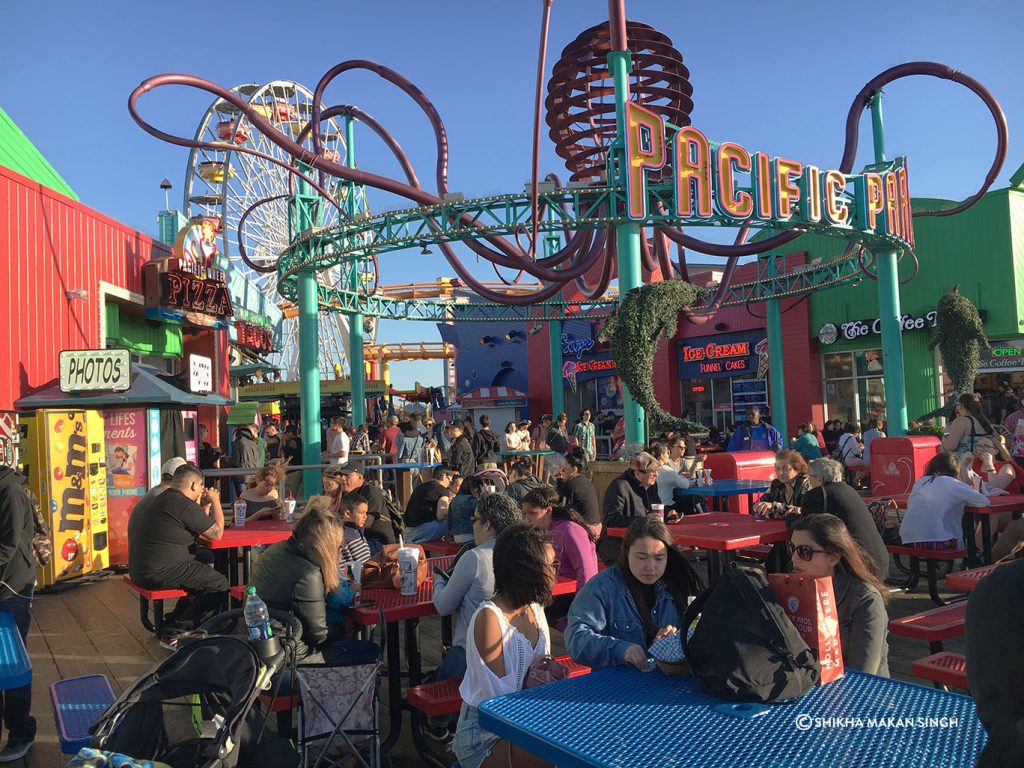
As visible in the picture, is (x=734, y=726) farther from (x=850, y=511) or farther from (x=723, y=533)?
(x=723, y=533)

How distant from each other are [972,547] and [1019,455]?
7.84 feet

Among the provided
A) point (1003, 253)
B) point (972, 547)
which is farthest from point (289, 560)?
point (1003, 253)

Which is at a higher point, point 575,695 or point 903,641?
point 575,695

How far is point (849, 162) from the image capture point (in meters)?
15.6

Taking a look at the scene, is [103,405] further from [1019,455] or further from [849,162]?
[849,162]

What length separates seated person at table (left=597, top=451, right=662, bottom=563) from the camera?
683cm

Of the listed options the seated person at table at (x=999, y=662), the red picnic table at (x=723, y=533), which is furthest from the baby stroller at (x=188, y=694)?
the red picnic table at (x=723, y=533)

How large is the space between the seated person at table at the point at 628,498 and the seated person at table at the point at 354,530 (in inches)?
81.8

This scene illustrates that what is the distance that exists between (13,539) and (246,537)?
2.14 m

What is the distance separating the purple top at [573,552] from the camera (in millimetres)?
5281

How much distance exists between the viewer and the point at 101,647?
646 centimetres

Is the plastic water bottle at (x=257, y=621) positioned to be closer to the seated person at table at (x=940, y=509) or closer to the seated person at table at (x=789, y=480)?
the seated person at table at (x=789, y=480)

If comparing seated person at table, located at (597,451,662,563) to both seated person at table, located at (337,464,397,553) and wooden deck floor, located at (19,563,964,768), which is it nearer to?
wooden deck floor, located at (19,563,964,768)

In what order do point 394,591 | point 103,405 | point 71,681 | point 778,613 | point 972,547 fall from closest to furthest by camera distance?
point 778,613 < point 71,681 < point 394,591 < point 972,547 < point 103,405
